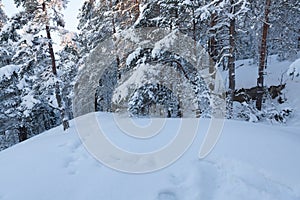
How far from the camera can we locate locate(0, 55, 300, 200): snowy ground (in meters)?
3.55

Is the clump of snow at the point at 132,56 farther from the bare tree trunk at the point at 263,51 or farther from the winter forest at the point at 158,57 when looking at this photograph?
the bare tree trunk at the point at 263,51

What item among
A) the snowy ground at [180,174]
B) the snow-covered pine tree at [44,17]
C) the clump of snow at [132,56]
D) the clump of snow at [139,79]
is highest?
the snow-covered pine tree at [44,17]

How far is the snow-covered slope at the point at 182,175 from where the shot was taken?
3.54m

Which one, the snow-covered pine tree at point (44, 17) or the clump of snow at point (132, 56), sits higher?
the snow-covered pine tree at point (44, 17)

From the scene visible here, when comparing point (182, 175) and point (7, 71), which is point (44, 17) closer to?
point (7, 71)

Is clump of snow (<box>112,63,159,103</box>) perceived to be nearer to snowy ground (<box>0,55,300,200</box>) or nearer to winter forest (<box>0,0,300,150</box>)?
winter forest (<box>0,0,300,150</box>)

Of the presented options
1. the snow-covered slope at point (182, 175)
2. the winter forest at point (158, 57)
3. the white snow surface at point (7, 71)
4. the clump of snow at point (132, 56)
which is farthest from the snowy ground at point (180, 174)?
the clump of snow at point (132, 56)

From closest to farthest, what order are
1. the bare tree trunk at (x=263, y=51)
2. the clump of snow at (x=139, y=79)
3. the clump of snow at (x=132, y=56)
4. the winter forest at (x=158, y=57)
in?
the winter forest at (x=158, y=57) → the bare tree trunk at (x=263, y=51) → the clump of snow at (x=132, y=56) → the clump of snow at (x=139, y=79)

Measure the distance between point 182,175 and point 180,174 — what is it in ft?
0.14

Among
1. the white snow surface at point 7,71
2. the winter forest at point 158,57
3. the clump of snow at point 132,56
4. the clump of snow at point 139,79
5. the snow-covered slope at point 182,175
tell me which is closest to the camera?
the snow-covered slope at point 182,175

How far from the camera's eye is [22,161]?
4699mm

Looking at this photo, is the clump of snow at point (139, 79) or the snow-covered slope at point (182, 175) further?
the clump of snow at point (139, 79)

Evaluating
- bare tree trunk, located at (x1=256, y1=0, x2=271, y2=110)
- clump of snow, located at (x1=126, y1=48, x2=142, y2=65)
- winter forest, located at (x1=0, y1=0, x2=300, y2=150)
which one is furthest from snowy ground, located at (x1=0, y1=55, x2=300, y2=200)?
bare tree trunk, located at (x1=256, y1=0, x2=271, y2=110)

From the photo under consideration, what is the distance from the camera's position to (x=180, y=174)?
4109mm
